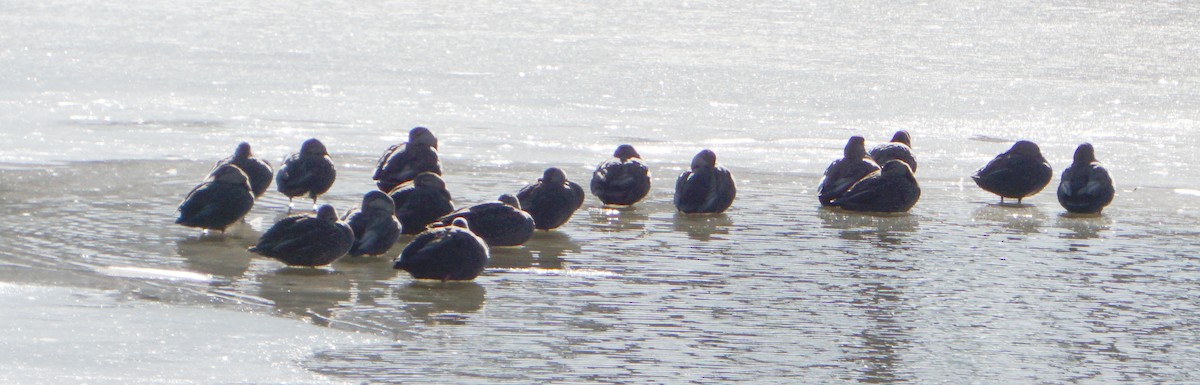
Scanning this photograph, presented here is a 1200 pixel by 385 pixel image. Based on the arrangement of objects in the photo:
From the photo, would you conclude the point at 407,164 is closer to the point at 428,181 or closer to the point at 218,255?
the point at 428,181

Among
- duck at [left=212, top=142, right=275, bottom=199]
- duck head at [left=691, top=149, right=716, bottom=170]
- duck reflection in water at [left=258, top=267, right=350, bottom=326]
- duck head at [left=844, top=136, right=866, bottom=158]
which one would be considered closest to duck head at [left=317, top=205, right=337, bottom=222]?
duck reflection in water at [left=258, top=267, right=350, bottom=326]

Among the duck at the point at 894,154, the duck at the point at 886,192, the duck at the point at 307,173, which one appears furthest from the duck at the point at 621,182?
the duck at the point at 894,154

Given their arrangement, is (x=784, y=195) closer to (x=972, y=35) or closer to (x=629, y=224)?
(x=629, y=224)

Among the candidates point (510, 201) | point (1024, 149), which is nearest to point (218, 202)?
point (510, 201)

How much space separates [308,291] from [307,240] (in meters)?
0.37

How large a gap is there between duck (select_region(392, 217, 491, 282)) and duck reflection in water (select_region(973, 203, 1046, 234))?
11.2 feet

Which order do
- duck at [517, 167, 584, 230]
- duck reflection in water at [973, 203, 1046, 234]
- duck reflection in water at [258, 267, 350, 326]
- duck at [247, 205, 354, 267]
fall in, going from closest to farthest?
duck reflection in water at [258, 267, 350, 326] → duck at [247, 205, 354, 267] → duck at [517, 167, 584, 230] → duck reflection in water at [973, 203, 1046, 234]

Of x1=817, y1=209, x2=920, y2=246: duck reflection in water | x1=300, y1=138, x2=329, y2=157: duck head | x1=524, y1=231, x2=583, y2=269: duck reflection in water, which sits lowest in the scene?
x1=524, y1=231, x2=583, y2=269: duck reflection in water

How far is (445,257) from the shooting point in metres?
6.07

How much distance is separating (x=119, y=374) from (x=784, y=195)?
223 inches

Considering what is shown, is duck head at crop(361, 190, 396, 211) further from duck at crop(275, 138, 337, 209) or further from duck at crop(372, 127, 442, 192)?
duck at crop(372, 127, 442, 192)

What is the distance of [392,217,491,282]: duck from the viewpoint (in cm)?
609

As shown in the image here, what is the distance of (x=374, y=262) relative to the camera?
22.3 feet

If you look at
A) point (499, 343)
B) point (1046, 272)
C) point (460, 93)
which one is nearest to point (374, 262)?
point (499, 343)
